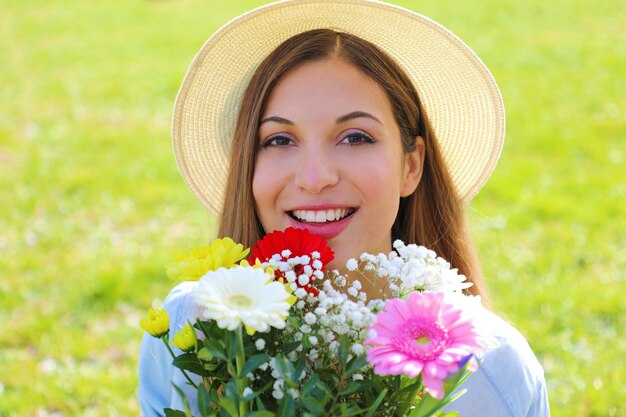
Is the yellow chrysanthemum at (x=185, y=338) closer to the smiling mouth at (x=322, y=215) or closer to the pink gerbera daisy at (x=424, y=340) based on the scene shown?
the pink gerbera daisy at (x=424, y=340)

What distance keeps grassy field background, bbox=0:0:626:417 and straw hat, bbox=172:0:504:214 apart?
1.02 metres

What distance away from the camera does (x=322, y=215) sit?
7.39ft

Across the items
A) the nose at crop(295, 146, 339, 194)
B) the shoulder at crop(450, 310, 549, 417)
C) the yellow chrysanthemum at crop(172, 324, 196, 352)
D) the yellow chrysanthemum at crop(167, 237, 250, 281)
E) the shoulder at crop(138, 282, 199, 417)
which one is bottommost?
the shoulder at crop(450, 310, 549, 417)

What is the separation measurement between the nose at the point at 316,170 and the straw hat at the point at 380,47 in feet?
1.36

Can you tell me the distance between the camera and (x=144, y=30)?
11.7 meters

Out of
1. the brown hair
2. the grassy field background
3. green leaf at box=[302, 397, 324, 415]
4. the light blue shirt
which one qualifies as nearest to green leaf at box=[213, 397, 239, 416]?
green leaf at box=[302, 397, 324, 415]

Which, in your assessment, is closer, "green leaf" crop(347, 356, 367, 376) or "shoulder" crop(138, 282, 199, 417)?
"green leaf" crop(347, 356, 367, 376)

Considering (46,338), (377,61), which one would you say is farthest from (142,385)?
(46,338)

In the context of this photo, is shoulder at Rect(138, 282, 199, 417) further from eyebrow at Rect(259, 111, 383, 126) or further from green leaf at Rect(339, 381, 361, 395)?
green leaf at Rect(339, 381, 361, 395)

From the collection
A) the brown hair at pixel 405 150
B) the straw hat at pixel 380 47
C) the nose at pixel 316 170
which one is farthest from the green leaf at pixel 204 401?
the straw hat at pixel 380 47

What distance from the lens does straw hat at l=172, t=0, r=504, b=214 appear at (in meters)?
2.45

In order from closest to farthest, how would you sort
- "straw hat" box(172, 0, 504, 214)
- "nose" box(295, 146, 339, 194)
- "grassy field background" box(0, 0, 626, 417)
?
"nose" box(295, 146, 339, 194) → "straw hat" box(172, 0, 504, 214) → "grassy field background" box(0, 0, 626, 417)

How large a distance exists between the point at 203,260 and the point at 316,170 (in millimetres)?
787

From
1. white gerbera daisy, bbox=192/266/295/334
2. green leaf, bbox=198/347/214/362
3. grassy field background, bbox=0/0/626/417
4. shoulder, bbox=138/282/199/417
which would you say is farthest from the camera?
grassy field background, bbox=0/0/626/417
